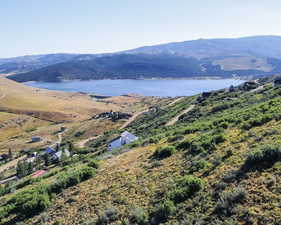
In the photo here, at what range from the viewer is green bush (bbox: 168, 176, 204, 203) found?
34.6 feet

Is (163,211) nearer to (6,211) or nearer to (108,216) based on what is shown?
(108,216)

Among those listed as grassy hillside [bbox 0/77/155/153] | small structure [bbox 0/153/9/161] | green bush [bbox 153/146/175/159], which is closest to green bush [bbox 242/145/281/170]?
green bush [bbox 153/146/175/159]

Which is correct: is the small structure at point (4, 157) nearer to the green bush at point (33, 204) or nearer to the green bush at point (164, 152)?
the green bush at point (33, 204)

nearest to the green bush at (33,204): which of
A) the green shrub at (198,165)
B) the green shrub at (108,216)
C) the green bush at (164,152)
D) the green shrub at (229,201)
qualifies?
the green shrub at (108,216)

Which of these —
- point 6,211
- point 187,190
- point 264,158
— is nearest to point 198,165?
point 187,190

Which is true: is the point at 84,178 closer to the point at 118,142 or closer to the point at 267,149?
the point at 267,149

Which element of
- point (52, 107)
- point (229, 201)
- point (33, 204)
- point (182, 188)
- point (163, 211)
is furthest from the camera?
point (52, 107)

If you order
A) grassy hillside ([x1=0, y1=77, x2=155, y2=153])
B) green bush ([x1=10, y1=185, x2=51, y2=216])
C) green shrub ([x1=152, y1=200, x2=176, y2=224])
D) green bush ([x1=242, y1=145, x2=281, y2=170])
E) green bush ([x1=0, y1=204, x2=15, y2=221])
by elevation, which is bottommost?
grassy hillside ([x1=0, y1=77, x2=155, y2=153])

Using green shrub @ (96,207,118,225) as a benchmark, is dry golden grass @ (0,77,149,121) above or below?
below

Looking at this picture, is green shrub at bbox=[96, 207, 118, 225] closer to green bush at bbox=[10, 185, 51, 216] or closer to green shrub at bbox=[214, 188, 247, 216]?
green shrub at bbox=[214, 188, 247, 216]

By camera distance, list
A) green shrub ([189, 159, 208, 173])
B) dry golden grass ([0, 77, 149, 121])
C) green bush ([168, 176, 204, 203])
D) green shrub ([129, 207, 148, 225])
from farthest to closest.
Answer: dry golden grass ([0, 77, 149, 121])
green shrub ([189, 159, 208, 173])
green bush ([168, 176, 204, 203])
green shrub ([129, 207, 148, 225])

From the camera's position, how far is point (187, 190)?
10.7 metres

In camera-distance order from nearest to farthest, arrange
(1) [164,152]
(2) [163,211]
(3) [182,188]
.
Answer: (2) [163,211] < (3) [182,188] < (1) [164,152]

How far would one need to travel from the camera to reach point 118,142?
40.0 metres
